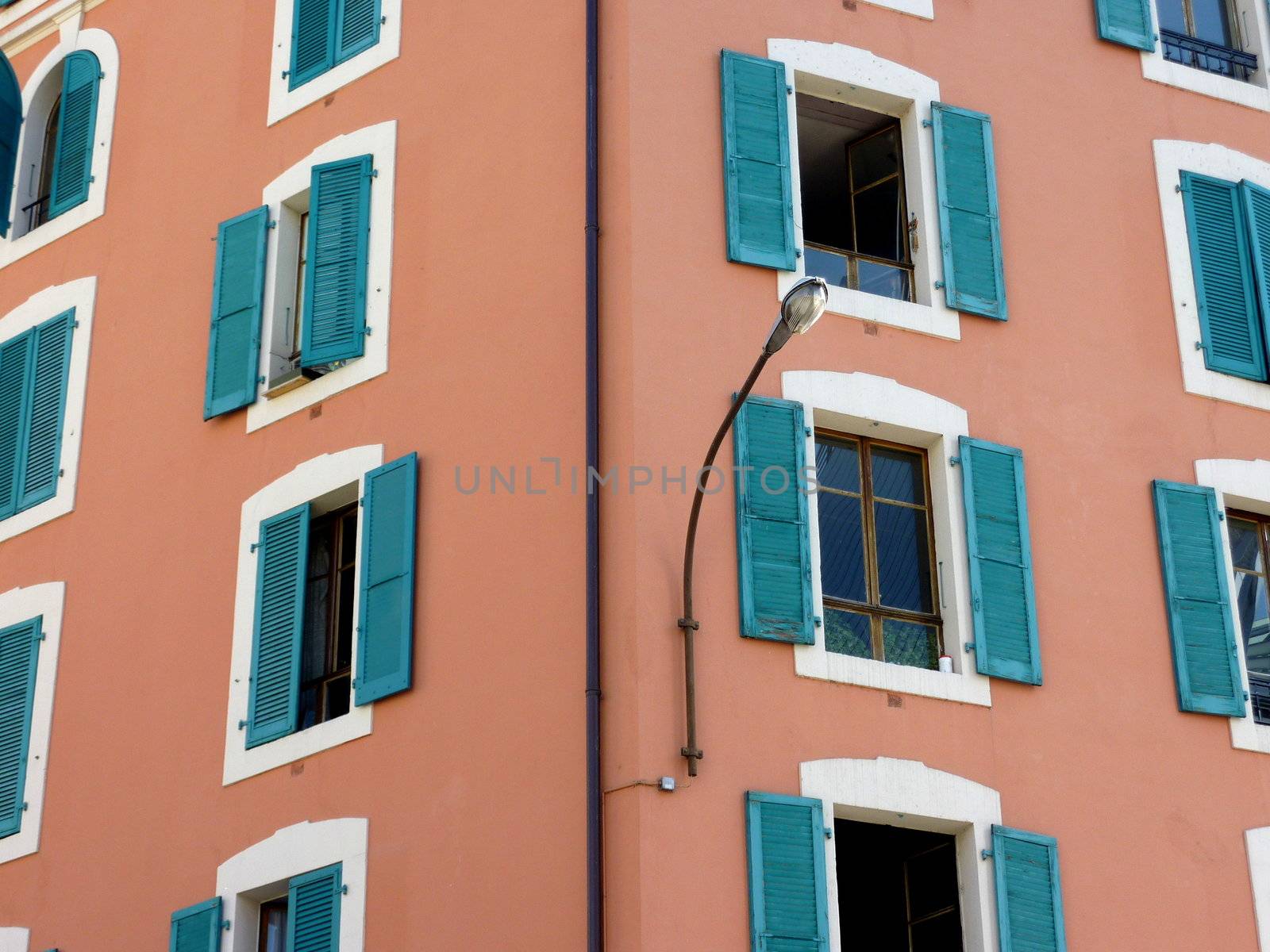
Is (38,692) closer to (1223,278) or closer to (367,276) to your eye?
(367,276)

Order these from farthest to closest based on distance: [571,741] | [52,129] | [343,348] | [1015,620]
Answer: [52,129] → [343,348] → [1015,620] → [571,741]

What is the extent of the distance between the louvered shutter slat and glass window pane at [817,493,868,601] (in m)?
7.31

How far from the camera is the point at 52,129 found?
21531 mm

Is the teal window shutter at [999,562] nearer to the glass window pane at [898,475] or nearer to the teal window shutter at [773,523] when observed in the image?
the glass window pane at [898,475]

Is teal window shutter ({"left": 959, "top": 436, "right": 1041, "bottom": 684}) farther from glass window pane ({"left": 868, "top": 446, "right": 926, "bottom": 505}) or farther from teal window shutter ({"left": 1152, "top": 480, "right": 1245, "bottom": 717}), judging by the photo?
teal window shutter ({"left": 1152, "top": 480, "right": 1245, "bottom": 717})

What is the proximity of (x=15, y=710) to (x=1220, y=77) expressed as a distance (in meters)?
11.0

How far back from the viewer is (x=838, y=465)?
1631 centimetres

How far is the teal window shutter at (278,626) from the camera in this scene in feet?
54.1

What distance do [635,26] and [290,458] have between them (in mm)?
4059

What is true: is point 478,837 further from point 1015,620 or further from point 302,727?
point 1015,620

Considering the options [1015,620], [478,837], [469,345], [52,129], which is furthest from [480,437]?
[52,129]

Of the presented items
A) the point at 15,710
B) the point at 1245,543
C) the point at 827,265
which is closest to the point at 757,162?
the point at 827,265

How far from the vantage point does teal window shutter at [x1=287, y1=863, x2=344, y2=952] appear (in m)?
15.5

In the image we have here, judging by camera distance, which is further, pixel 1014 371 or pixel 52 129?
pixel 52 129
